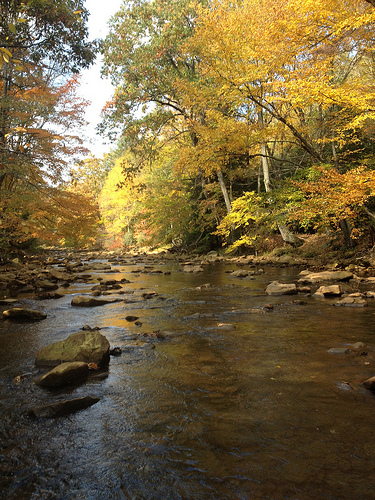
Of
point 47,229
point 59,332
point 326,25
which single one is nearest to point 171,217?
point 47,229

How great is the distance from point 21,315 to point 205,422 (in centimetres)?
413

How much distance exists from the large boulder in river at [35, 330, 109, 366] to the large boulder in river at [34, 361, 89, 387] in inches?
10.6

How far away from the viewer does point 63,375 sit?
2879 millimetres

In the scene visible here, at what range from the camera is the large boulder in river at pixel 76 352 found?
3.32m

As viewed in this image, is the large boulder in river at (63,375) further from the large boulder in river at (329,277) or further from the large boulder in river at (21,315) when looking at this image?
the large boulder in river at (329,277)

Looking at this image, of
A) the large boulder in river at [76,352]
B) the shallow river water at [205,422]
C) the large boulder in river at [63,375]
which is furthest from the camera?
the large boulder in river at [76,352]

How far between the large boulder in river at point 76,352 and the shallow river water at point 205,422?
0.15 metres

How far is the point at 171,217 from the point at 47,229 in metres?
9.07

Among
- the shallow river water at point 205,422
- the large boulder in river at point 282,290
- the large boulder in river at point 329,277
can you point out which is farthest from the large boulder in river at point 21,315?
the large boulder in river at point 329,277

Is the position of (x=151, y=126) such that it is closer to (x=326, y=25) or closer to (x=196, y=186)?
(x=196, y=186)

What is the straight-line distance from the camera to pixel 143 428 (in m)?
2.20

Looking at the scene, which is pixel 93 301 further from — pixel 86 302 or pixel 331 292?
pixel 331 292

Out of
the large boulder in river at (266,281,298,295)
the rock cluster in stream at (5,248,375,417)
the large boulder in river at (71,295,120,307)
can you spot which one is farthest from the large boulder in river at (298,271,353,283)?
the large boulder in river at (71,295,120,307)

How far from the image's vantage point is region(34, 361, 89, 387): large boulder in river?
112 inches
